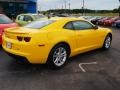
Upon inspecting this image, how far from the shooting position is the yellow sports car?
242 inches

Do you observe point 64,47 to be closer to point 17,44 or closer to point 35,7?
point 17,44

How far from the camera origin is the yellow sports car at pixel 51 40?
614 centimetres

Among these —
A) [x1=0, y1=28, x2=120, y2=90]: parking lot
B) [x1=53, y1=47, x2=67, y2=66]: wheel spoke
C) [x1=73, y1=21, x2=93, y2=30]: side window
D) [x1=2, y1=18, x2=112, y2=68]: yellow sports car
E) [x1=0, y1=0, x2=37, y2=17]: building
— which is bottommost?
[x1=0, y1=28, x2=120, y2=90]: parking lot

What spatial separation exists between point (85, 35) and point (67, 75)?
2073 mm

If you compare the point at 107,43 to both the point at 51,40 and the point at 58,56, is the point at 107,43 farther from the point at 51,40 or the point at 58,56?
the point at 51,40

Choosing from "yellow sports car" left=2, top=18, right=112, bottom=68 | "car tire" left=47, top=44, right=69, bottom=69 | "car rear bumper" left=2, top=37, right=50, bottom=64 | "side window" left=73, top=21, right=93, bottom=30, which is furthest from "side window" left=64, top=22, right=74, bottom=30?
"car rear bumper" left=2, top=37, right=50, bottom=64

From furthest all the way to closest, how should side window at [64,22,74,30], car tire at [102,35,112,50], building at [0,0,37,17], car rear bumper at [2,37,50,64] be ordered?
1. building at [0,0,37,17]
2. car tire at [102,35,112,50]
3. side window at [64,22,74,30]
4. car rear bumper at [2,37,50,64]

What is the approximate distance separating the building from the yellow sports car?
53.1 feet

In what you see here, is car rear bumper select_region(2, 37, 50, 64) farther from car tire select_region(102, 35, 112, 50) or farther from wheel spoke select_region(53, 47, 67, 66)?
car tire select_region(102, 35, 112, 50)

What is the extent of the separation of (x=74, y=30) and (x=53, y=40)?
1.21 meters

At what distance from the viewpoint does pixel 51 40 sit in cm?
641

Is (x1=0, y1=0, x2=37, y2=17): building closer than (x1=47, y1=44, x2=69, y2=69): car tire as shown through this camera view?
No

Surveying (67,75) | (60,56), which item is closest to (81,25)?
(60,56)

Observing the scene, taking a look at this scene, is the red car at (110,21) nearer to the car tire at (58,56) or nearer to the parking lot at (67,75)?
the parking lot at (67,75)
